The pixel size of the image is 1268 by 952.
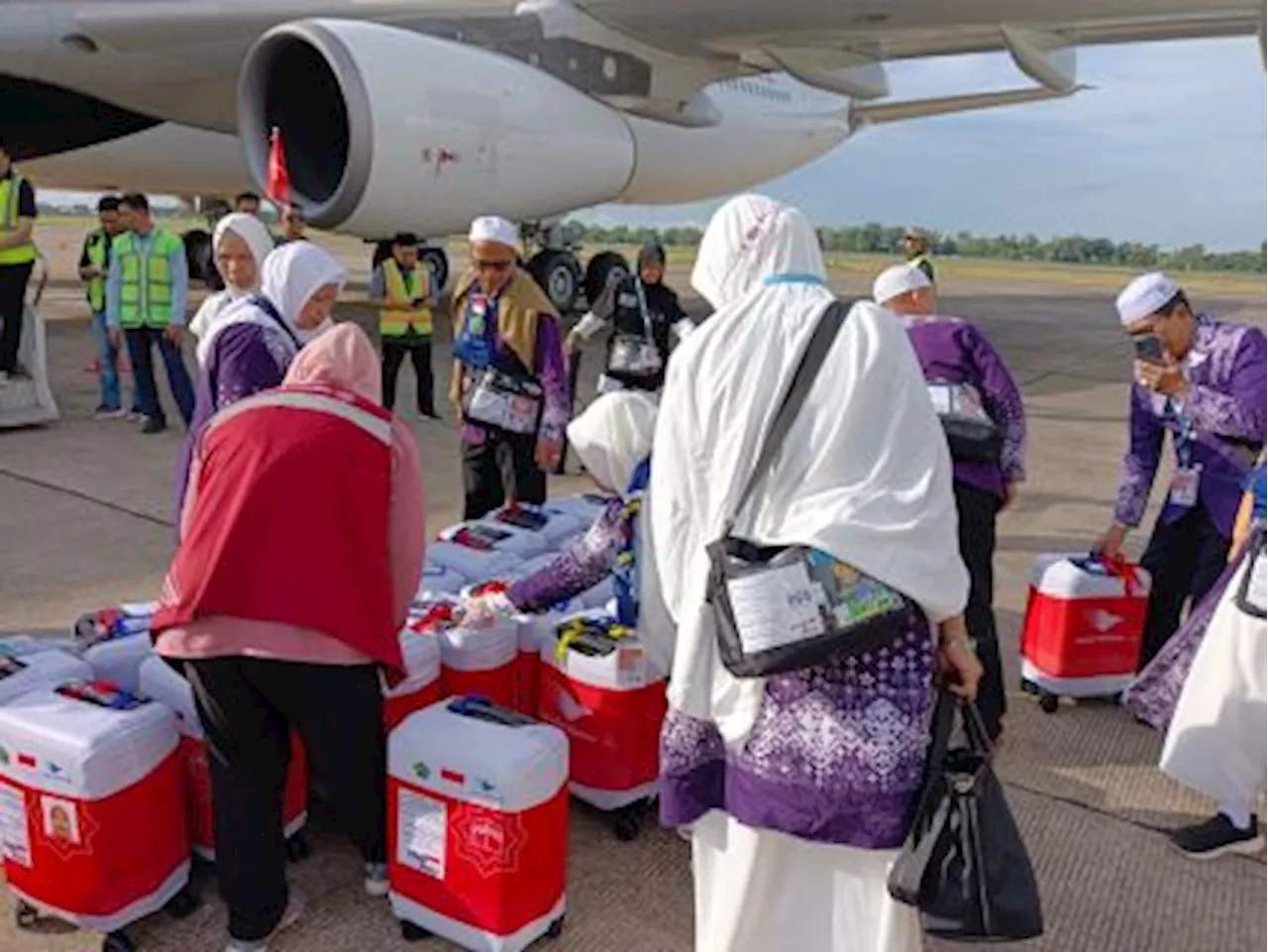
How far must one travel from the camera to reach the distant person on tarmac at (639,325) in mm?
6699

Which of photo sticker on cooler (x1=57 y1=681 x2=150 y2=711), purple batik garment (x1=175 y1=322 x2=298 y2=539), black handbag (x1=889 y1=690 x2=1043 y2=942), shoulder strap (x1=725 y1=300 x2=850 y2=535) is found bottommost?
photo sticker on cooler (x1=57 y1=681 x2=150 y2=711)

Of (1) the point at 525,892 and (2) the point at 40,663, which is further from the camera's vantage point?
(2) the point at 40,663

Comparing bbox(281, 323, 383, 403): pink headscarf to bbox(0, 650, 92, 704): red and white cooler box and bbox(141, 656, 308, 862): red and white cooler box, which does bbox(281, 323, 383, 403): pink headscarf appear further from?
bbox(0, 650, 92, 704): red and white cooler box

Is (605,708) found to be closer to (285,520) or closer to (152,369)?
(285,520)

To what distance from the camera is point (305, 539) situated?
2412 mm

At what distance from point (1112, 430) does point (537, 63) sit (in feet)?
17.9

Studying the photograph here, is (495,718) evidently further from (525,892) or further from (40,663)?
→ (40,663)

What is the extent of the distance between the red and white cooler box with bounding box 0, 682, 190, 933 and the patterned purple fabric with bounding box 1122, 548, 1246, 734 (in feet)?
8.84

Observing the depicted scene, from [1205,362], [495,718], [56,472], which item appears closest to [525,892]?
[495,718]

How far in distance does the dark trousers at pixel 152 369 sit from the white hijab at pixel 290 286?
15.4 feet

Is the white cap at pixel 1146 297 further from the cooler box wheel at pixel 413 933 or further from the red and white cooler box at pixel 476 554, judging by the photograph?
the cooler box wheel at pixel 413 933

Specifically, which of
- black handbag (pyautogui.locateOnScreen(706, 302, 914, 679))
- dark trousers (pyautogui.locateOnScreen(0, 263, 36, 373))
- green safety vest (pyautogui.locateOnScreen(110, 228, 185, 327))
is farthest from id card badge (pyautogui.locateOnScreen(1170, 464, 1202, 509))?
dark trousers (pyautogui.locateOnScreen(0, 263, 36, 373))

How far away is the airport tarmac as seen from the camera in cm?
281

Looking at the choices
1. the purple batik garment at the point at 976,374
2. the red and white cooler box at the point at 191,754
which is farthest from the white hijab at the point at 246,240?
the purple batik garment at the point at 976,374
